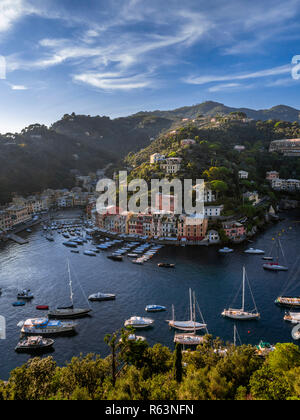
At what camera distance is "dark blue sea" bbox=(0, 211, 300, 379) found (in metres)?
20.7

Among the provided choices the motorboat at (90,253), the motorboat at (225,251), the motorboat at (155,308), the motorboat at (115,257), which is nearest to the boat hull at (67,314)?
the motorboat at (155,308)

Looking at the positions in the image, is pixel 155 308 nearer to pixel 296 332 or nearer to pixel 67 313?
pixel 67 313

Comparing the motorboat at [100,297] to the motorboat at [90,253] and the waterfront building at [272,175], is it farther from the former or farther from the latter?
the waterfront building at [272,175]

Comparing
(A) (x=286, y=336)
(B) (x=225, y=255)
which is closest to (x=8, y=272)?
(B) (x=225, y=255)

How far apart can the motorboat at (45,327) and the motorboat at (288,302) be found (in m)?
17.1

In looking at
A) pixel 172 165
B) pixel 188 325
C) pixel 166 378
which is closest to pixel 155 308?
pixel 188 325

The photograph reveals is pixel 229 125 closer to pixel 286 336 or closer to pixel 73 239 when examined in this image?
pixel 73 239

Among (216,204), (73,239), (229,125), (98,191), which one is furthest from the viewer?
(229,125)

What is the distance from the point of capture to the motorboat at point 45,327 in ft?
70.0

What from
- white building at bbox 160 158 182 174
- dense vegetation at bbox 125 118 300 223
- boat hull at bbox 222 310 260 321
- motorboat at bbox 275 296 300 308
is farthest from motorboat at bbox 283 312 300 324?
white building at bbox 160 158 182 174

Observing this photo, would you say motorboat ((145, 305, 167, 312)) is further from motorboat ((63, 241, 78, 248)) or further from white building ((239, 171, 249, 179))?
white building ((239, 171, 249, 179))

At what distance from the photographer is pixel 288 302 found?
79.8 ft

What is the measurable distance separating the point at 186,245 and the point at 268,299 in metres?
16.9

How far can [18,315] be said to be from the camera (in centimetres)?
2403
